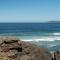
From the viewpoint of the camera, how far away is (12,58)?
8844 millimetres

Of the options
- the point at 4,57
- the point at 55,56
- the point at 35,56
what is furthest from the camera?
the point at 55,56

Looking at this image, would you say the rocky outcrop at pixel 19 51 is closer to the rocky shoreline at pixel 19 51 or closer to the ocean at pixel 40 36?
the rocky shoreline at pixel 19 51

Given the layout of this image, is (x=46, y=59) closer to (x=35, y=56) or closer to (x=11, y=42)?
(x=35, y=56)

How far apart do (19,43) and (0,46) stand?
0.82 meters

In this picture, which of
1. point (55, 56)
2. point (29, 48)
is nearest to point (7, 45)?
point (29, 48)

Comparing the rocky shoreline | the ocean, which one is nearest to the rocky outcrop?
the rocky shoreline

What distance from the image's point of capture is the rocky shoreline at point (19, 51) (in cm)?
893

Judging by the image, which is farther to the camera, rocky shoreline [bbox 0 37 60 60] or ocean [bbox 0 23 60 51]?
ocean [bbox 0 23 60 51]

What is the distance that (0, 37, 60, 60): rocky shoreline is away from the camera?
29.3ft

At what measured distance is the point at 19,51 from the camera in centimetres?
939

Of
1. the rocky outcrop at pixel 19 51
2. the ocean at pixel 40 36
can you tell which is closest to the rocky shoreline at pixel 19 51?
the rocky outcrop at pixel 19 51

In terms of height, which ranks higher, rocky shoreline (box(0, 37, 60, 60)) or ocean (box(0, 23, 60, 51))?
rocky shoreline (box(0, 37, 60, 60))

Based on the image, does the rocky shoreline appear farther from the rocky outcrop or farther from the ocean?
the ocean

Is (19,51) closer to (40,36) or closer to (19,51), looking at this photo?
(19,51)
